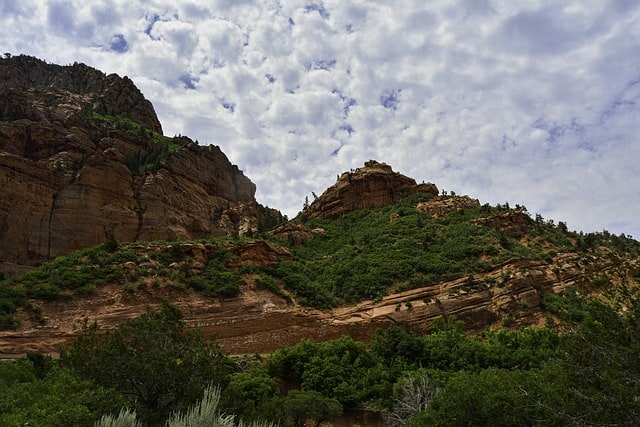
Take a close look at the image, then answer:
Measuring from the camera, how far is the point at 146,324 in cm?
1794

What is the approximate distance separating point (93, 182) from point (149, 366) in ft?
141

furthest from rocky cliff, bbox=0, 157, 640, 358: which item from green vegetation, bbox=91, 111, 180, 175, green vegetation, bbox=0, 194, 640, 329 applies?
green vegetation, bbox=91, 111, 180, 175

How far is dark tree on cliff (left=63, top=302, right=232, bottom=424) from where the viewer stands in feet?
51.9

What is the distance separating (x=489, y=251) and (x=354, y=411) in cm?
2537

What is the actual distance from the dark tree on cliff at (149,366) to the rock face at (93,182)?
34908mm

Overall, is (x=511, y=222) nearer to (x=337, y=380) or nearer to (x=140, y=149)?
(x=337, y=380)

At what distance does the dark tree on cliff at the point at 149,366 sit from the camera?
15812 mm

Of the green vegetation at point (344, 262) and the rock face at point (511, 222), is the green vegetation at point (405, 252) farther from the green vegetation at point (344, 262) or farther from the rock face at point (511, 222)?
the rock face at point (511, 222)

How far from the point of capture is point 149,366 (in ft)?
52.1

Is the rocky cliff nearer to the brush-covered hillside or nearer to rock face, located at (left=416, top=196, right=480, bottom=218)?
the brush-covered hillside

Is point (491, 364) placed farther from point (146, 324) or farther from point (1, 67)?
point (1, 67)

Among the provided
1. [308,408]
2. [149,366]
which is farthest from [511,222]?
[149,366]

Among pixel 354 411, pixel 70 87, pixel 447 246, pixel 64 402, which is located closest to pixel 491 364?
pixel 354 411

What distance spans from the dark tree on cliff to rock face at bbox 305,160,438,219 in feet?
181
